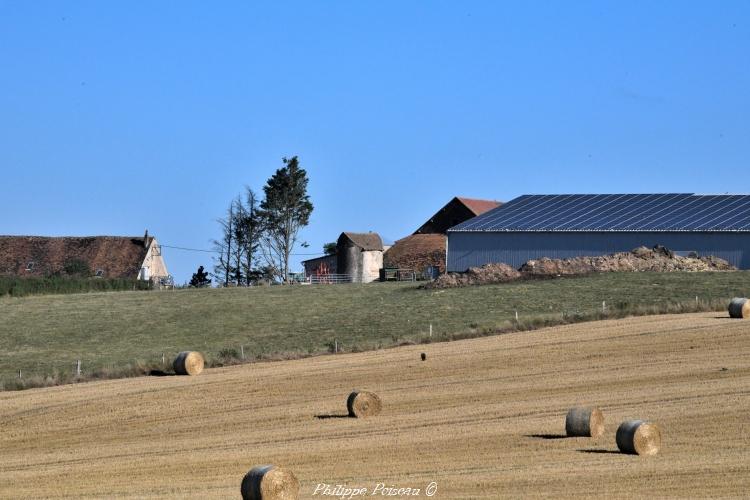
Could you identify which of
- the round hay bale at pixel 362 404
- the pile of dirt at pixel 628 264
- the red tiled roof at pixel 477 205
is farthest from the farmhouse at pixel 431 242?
the round hay bale at pixel 362 404

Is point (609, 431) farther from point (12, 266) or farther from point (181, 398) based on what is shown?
point (12, 266)

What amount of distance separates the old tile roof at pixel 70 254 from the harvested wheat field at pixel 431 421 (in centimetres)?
7043

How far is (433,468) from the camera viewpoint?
75.4ft

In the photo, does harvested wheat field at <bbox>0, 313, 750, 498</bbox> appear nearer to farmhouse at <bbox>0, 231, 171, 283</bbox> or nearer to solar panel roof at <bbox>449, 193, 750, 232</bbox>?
solar panel roof at <bbox>449, 193, 750, 232</bbox>

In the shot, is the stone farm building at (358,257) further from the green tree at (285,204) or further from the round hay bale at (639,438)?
the round hay bale at (639,438)

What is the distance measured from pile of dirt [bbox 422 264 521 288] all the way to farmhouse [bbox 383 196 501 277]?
27.1m

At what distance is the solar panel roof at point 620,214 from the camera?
82625 millimetres

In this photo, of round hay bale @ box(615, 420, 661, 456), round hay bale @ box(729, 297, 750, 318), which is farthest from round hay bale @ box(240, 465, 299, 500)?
round hay bale @ box(729, 297, 750, 318)

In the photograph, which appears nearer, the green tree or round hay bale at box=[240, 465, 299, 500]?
round hay bale at box=[240, 465, 299, 500]

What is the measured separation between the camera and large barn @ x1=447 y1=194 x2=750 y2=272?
80438mm

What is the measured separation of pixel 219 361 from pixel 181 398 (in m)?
8.63

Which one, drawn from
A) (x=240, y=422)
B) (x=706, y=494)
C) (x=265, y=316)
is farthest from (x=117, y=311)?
(x=706, y=494)

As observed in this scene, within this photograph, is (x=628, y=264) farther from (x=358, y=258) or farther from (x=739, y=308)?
(x=358, y=258)
